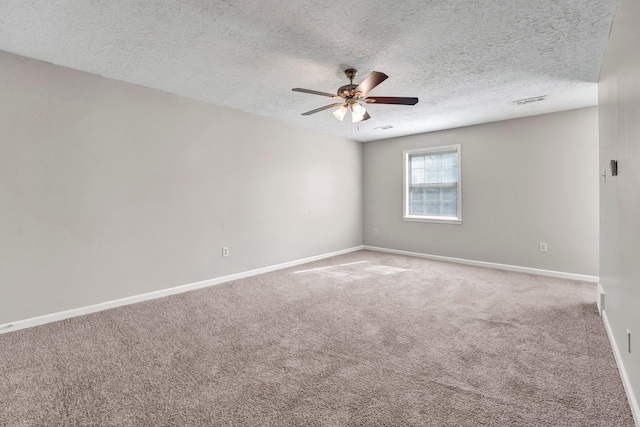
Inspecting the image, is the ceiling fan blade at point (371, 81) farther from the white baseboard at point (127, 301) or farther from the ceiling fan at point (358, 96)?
the white baseboard at point (127, 301)

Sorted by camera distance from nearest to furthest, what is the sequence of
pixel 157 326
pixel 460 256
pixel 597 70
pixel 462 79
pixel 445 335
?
pixel 445 335, pixel 157 326, pixel 597 70, pixel 462 79, pixel 460 256

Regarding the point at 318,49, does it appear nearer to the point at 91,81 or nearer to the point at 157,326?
the point at 91,81

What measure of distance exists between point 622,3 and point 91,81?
13.9ft

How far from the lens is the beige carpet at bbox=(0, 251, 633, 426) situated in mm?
1562

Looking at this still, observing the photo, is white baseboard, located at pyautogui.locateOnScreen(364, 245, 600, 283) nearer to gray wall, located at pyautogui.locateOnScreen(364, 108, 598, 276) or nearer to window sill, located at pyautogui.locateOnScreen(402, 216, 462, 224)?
gray wall, located at pyautogui.locateOnScreen(364, 108, 598, 276)

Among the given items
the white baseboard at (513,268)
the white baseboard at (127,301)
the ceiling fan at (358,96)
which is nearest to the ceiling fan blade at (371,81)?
the ceiling fan at (358,96)

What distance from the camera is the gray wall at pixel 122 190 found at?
264 cm

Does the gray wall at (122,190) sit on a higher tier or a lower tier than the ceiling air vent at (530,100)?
lower

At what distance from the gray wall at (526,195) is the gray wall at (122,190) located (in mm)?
2892

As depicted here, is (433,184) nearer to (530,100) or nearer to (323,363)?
(530,100)

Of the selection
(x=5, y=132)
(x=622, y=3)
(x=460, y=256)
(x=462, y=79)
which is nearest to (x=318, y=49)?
(x=462, y=79)

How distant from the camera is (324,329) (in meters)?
2.59

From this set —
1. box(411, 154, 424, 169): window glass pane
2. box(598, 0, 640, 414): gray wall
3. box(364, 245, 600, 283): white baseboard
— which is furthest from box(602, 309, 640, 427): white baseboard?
box(411, 154, 424, 169): window glass pane

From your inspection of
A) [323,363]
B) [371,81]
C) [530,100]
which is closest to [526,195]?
[530,100]
